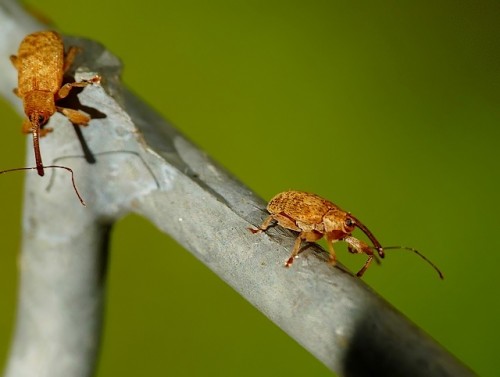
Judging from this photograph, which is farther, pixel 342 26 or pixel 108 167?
pixel 342 26

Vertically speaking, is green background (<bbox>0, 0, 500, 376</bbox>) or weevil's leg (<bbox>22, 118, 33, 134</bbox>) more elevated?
weevil's leg (<bbox>22, 118, 33, 134</bbox>)

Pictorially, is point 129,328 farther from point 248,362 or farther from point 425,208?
point 425,208

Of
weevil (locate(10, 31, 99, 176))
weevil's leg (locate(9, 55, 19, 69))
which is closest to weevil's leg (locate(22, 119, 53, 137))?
weevil (locate(10, 31, 99, 176))

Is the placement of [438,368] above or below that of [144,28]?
above

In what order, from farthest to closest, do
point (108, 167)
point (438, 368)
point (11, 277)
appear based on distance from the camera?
point (11, 277) < point (108, 167) < point (438, 368)

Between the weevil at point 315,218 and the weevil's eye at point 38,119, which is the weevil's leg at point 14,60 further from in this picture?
the weevil at point 315,218

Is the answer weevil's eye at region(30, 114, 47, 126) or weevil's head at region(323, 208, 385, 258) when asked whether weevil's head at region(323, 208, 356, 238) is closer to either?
weevil's head at region(323, 208, 385, 258)

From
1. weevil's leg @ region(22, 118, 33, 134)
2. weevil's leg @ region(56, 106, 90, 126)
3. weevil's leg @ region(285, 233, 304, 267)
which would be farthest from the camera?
weevil's leg @ region(22, 118, 33, 134)

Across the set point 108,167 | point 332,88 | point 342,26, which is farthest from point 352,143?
point 108,167
